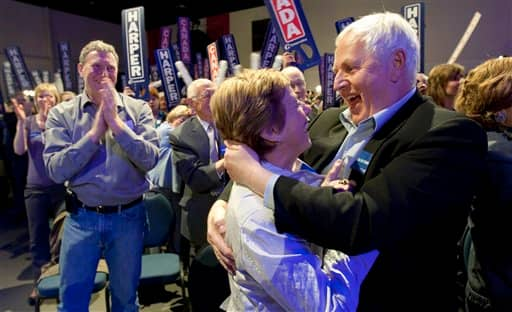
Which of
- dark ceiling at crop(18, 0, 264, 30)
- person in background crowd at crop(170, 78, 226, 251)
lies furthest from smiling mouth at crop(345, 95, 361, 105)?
dark ceiling at crop(18, 0, 264, 30)

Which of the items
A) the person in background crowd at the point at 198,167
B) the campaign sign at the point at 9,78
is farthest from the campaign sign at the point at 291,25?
the campaign sign at the point at 9,78

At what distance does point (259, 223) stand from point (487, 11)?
10061 mm

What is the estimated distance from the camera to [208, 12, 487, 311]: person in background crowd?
84cm

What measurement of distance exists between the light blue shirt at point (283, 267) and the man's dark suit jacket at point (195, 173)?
1.67 metres

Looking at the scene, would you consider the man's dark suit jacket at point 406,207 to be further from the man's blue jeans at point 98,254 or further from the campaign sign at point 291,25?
the campaign sign at point 291,25

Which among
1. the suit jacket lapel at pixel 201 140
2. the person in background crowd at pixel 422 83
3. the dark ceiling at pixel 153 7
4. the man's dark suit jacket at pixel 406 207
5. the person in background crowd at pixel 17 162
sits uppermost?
the dark ceiling at pixel 153 7

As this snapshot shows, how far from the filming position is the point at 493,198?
4.15 feet

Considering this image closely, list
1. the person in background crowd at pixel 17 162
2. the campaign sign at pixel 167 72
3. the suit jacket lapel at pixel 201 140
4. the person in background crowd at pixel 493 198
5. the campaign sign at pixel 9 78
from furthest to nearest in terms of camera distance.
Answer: the campaign sign at pixel 9 78 < the campaign sign at pixel 167 72 < the person in background crowd at pixel 17 162 < the suit jacket lapel at pixel 201 140 < the person in background crowd at pixel 493 198

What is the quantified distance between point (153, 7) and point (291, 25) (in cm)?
1015

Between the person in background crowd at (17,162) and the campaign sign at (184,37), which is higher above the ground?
the campaign sign at (184,37)

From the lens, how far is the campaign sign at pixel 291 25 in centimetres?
306

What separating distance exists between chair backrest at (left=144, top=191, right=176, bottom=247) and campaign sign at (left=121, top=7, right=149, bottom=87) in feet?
3.50

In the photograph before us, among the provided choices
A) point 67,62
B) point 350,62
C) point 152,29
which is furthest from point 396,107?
point 152,29

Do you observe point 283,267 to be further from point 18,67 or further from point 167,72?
point 18,67
